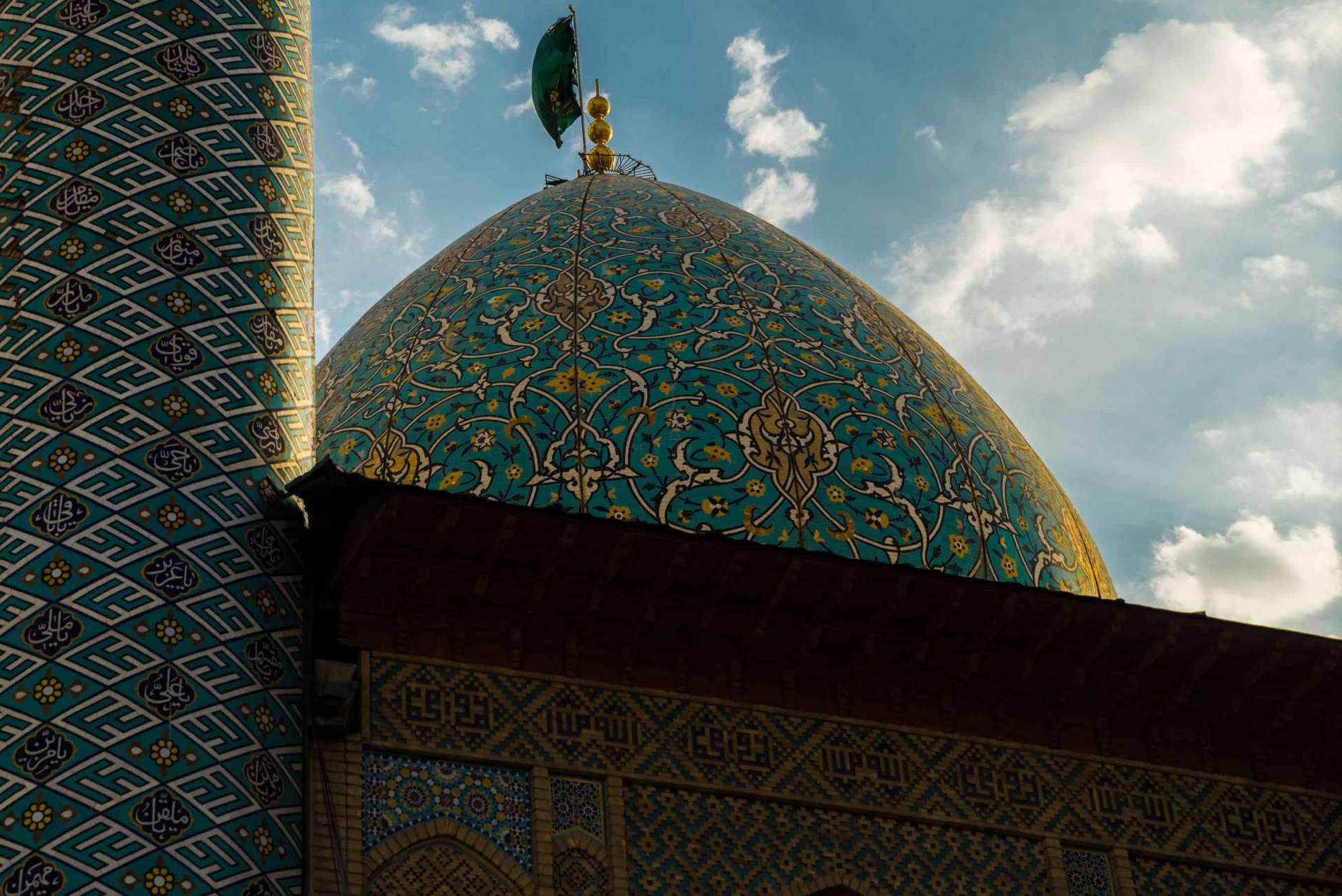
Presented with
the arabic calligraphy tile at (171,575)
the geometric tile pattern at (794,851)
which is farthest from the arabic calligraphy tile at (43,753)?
the geometric tile pattern at (794,851)

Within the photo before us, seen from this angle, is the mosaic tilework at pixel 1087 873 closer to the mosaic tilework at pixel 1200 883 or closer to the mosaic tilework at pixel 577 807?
the mosaic tilework at pixel 1200 883

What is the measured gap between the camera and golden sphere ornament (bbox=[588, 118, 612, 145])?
1144 centimetres

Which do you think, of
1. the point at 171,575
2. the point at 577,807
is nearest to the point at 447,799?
the point at 577,807

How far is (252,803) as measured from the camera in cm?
635

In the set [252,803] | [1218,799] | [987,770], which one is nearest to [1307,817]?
[1218,799]

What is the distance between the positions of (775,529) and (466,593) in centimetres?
161

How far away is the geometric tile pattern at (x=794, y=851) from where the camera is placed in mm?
7047

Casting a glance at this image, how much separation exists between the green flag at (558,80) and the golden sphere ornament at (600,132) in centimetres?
13

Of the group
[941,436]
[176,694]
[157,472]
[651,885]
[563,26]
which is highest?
[563,26]

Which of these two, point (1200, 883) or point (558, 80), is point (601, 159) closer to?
point (558, 80)

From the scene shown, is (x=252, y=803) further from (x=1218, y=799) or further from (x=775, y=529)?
(x=1218, y=799)

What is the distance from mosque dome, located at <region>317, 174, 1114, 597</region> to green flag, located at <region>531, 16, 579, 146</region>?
132 centimetres

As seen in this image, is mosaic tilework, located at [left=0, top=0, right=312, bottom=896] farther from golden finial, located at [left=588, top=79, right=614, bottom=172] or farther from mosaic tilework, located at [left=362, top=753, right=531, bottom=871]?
golden finial, located at [left=588, top=79, right=614, bottom=172]

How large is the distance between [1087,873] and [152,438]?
3453 millimetres
